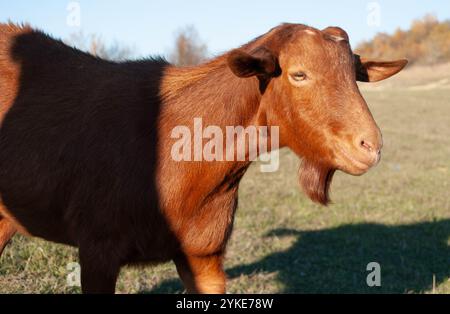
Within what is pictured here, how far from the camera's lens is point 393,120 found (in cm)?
2567

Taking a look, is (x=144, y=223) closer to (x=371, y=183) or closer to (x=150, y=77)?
(x=150, y=77)

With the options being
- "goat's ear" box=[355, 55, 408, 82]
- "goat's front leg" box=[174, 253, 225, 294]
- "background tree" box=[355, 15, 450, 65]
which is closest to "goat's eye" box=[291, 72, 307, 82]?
"goat's ear" box=[355, 55, 408, 82]

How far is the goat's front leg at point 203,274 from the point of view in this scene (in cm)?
384

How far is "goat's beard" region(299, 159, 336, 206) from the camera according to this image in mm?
3471

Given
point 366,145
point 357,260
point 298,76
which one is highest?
point 298,76

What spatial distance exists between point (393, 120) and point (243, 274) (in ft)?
70.0

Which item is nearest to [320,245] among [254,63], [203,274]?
[203,274]

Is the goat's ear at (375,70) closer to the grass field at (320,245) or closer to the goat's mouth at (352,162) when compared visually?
the goat's mouth at (352,162)

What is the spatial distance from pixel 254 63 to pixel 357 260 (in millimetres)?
4113

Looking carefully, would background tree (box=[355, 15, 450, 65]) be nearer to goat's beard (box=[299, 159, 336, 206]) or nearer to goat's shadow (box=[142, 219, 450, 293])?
goat's shadow (box=[142, 219, 450, 293])

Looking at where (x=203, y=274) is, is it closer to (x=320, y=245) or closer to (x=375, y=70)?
(x=375, y=70)

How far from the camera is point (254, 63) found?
3.18 metres

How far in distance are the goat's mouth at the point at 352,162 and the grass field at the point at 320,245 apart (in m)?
1.85

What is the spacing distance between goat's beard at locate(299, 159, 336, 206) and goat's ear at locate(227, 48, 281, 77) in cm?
65
